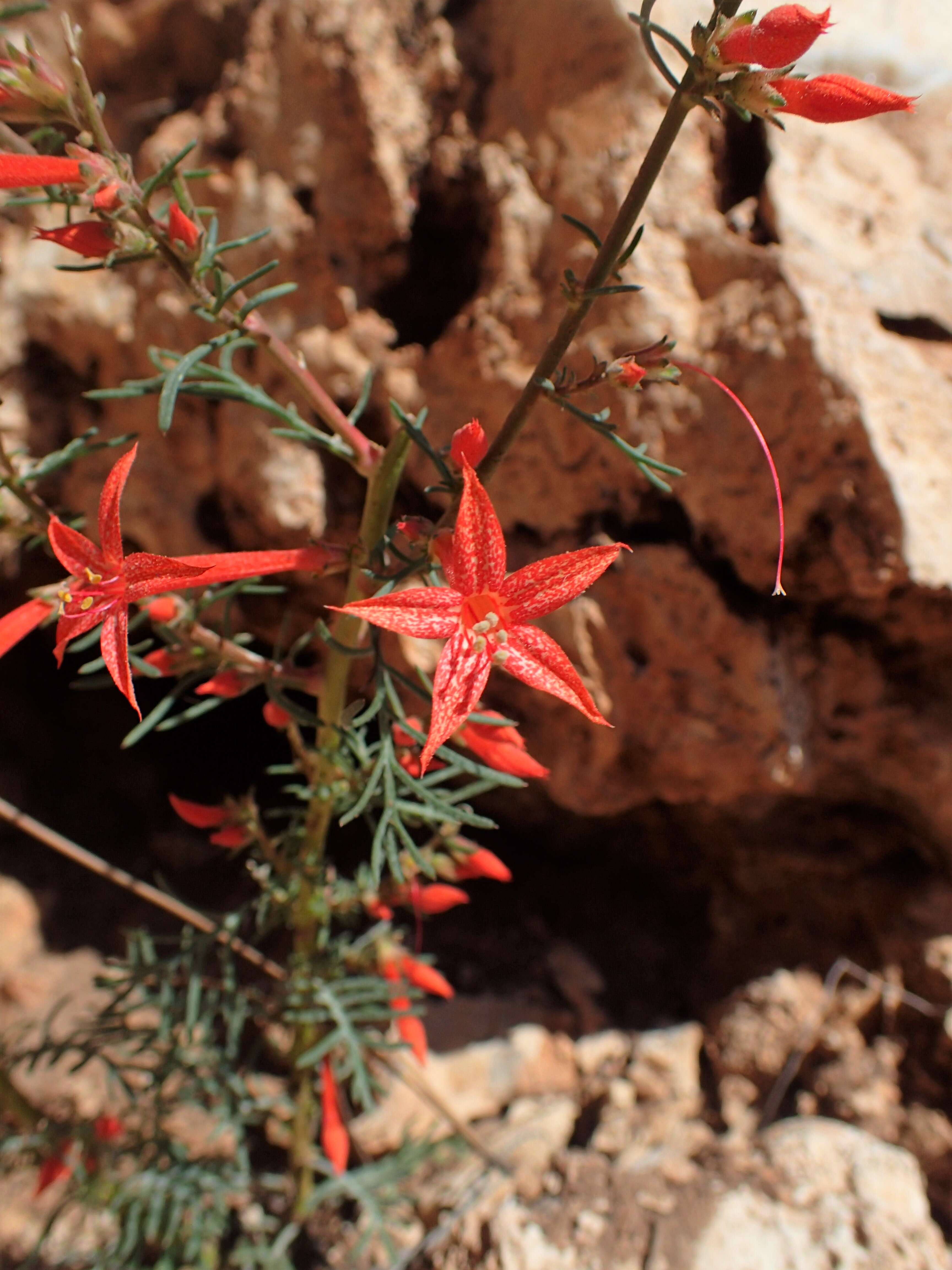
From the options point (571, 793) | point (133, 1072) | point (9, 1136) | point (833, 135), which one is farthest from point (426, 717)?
point (833, 135)

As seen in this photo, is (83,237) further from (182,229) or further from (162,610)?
(162,610)

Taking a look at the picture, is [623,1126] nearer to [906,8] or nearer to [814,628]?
[814,628]

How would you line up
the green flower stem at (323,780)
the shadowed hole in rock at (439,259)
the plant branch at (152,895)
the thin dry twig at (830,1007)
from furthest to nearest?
the thin dry twig at (830,1007) < the shadowed hole in rock at (439,259) < the plant branch at (152,895) < the green flower stem at (323,780)

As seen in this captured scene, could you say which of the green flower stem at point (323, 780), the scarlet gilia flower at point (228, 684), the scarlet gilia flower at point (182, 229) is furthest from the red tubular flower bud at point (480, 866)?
the scarlet gilia flower at point (182, 229)

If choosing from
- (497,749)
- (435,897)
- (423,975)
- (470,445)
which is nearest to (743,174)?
(470,445)

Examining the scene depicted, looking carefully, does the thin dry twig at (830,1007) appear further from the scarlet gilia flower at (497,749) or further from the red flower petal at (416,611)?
the red flower petal at (416,611)

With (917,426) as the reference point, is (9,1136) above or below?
below
